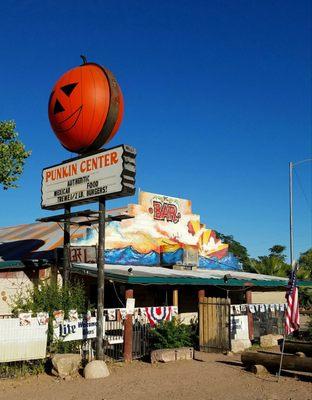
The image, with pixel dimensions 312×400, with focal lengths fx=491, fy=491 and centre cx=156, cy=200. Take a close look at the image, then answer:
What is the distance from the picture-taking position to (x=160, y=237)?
22438 mm

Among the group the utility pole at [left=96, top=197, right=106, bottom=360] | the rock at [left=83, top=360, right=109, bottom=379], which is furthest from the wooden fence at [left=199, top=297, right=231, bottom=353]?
the rock at [left=83, top=360, right=109, bottom=379]

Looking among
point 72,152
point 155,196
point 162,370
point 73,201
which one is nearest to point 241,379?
point 162,370

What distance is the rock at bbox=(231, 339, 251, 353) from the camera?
1668 centimetres

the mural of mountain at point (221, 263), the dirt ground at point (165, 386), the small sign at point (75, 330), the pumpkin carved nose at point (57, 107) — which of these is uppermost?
the pumpkin carved nose at point (57, 107)

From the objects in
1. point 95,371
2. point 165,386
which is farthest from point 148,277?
point 165,386

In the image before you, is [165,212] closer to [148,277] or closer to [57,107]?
[148,277]

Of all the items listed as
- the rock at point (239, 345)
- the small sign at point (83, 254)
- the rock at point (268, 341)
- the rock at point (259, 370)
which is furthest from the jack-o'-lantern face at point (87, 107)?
the rock at point (268, 341)

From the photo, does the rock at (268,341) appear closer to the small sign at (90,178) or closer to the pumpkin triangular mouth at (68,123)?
the small sign at (90,178)

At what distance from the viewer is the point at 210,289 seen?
993 inches

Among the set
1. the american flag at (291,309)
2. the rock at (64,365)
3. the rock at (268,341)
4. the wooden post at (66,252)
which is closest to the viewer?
the rock at (64,365)

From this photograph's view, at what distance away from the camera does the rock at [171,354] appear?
14.4m

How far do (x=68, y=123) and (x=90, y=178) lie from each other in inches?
70.1

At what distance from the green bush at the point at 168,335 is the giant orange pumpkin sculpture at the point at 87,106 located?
19.7 ft

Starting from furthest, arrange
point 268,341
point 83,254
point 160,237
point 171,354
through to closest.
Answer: point 160,237
point 268,341
point 83,254
point 171,354
